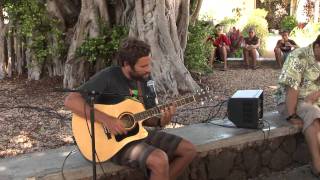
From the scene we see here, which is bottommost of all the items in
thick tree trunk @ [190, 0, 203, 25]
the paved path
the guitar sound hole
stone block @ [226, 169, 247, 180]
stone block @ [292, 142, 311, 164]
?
the paved path

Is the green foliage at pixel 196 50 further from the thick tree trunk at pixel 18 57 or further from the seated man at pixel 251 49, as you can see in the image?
the thick tree trunk at pixel 18 57

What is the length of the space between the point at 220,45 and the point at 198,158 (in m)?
9.81

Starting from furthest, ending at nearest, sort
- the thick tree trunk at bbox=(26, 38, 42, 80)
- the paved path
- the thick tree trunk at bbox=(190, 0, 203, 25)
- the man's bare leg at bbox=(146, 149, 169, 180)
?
the thick tree trunk at bbox=(190, 0, 203, 25) < the thick tree trunk at bbox=(26, 38, 42, 80) < the paved path < the man's bare leg at bbox=(146, 149, 169, 180)

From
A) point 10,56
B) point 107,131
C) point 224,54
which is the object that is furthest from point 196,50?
point 107,131

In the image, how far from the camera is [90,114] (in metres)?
3.83

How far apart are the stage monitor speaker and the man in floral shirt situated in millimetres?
330

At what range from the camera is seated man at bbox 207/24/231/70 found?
14188 millimetres

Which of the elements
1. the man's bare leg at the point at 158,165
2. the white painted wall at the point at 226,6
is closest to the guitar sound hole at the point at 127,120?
the man's bare leg at the point at 158,165

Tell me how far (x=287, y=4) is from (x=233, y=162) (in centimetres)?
2422

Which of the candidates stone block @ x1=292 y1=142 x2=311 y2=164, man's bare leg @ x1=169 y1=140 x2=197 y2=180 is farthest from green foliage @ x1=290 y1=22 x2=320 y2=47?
man's bare leg @ x1=169 y1=140 x2=197 y2=180

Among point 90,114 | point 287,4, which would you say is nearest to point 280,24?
point 287,4

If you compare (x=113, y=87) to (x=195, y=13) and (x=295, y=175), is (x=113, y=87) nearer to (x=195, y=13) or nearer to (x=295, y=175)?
(x=295, y=175)

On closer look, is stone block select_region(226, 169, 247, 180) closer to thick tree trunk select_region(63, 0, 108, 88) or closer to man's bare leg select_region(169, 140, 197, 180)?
man's bare leg select_region(169, 140, 197, 180)

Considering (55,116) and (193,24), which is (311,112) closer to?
(55,116)
